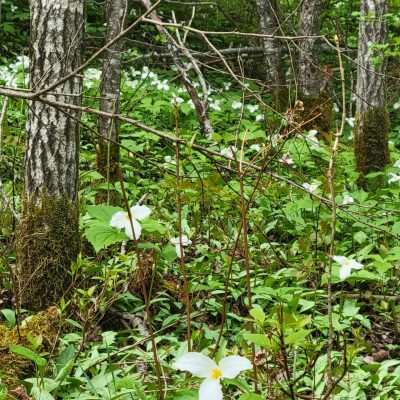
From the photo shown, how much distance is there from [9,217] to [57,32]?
1.40 m

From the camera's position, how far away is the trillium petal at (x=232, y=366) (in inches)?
58.9

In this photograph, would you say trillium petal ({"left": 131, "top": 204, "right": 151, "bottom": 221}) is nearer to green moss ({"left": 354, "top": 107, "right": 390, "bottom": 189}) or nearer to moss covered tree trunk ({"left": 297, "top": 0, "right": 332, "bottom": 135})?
green moss ({"left": 354, "top": 107, "right": 390, "bottom": 189})

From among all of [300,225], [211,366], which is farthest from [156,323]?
[211,366]

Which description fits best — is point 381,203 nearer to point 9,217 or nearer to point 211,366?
point 9,217

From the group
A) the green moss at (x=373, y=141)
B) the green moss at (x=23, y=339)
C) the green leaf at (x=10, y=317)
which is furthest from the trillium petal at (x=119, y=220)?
the green moss at (x=373, y=141)

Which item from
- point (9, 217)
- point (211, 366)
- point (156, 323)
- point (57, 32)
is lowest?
point (156, 323)

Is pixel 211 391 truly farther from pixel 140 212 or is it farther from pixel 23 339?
pixel 23 339

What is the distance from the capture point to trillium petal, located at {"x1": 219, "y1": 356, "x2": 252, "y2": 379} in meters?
1.50

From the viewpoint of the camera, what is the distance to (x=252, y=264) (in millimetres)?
4090

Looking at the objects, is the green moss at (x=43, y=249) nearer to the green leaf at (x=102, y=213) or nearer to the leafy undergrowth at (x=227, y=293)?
the leafy undergrowth at (x=227, y=293)

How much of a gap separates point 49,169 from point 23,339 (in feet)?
3.45

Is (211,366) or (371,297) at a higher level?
(211,366)

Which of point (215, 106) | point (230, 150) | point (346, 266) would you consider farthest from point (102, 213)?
point (215, 106)

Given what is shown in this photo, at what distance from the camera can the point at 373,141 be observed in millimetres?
6855
